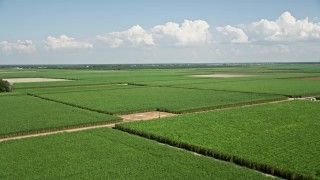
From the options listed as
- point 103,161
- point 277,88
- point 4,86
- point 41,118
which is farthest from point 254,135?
point 4,86

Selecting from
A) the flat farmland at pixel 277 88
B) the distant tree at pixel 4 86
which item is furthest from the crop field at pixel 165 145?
the distant tree at pixel 4 86

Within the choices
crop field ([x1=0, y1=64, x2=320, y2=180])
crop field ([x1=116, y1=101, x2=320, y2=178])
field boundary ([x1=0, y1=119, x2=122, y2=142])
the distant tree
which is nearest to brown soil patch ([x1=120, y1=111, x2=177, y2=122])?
crop field ([x1=0, y1=64, x2=320, y2=180])

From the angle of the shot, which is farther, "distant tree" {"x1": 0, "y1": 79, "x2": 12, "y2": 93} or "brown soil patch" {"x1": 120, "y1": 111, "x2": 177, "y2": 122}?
"distant tree" {"x1": 0, "y1": 79, "x2": 12, "y2": 93}

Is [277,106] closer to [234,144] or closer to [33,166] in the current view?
[234,144]

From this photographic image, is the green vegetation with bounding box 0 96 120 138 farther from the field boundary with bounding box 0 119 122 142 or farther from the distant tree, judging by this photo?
the distant tree

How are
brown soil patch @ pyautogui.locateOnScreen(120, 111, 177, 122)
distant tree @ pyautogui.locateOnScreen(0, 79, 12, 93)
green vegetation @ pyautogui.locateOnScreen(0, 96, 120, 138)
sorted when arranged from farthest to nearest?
distant tree @ pyautogui.locateOnScreen(0, 79, 12, 93)
brown soil patch @ pyautogui.locateOnScreen(120, 111, 177, 122)
green vegetation @ pyautogui.locateOnScreen(0, 96, 120, 138)

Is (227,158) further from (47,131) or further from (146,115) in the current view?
(146,115)
